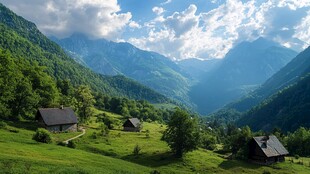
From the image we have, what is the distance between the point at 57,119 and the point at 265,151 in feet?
214

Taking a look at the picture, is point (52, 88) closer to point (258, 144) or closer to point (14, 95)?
point (14, 95)

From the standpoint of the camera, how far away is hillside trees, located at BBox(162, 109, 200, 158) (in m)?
90.8

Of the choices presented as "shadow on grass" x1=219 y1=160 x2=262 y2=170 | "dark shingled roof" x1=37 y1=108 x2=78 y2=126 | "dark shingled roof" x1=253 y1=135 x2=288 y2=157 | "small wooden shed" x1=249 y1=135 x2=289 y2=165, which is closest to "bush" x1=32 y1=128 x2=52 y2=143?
"dark shingled roof" x1=37 y1=108 x2=78 y2=126

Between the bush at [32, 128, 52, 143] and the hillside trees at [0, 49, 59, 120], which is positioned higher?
the hillside trees at [0, 49, 59, 120]

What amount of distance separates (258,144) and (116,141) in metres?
44.6

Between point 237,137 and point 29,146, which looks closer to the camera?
point 29,146

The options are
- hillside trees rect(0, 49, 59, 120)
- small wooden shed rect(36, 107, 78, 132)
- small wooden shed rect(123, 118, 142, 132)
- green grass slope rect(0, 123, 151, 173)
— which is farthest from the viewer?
small wooden shed rect(123, 118, 142, 132)

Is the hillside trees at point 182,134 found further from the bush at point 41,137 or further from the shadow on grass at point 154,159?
the bush at point 41,137

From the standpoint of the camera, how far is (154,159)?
281 feet

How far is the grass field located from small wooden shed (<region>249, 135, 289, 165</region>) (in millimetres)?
3264

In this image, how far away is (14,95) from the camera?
9794 cm

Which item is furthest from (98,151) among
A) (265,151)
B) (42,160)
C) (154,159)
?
(265,151)

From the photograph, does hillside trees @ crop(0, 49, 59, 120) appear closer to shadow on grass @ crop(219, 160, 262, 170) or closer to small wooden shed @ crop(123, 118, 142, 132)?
small wooden shed @ crop(123, 118, 142, 132)

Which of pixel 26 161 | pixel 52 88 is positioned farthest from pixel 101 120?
pixel 26 161
